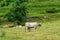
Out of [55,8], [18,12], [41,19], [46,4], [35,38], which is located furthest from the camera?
[46,4]

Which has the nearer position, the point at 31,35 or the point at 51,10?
the point at 31,35

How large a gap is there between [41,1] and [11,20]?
44082 millimetres

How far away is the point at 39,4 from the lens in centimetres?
9444

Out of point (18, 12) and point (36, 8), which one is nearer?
point (18, 12)

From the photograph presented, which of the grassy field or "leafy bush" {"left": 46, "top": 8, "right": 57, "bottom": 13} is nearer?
the grassy field

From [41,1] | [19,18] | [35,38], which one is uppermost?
[35,38]

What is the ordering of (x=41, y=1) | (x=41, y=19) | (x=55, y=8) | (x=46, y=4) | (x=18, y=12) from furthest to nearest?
(x=41, y=1), (x=46, y=4), (x=55, y=8), (x=41, y=19), (x=18, y=12)

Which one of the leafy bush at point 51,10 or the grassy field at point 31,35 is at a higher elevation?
the grassy field at point 31,35

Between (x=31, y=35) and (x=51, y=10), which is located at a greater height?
(x=31, y=35)

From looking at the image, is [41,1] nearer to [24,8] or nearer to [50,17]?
[50,17]

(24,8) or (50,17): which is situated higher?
(24,8)

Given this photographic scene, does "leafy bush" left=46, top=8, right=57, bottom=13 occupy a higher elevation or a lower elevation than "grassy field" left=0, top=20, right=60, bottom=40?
lower

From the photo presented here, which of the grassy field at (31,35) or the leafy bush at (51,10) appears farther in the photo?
the leafy bush at (51,10)

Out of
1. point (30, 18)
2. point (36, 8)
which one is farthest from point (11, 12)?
point (36, 8)
